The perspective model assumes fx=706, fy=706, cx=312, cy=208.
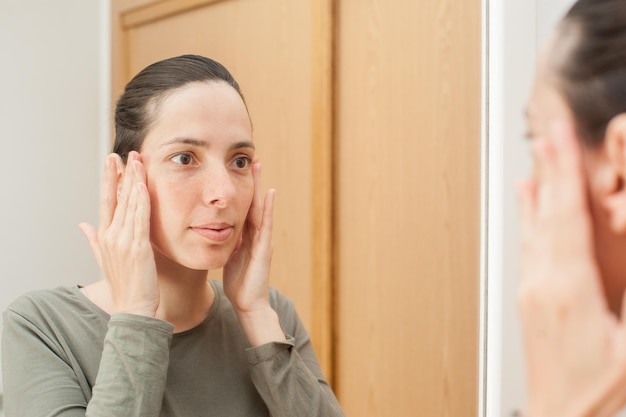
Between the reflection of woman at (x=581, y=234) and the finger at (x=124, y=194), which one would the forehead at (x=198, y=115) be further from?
the reflection of woman at (x=581, y=234)

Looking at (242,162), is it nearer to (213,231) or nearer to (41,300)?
(213,231)

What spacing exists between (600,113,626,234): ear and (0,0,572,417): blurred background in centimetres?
36

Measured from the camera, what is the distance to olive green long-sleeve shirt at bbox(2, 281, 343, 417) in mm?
687

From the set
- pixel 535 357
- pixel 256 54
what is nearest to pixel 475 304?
pixel 535 357

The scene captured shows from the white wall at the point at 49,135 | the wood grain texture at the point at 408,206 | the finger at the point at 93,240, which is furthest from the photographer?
the white wall at the point at 49,135

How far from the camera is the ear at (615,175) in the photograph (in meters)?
0.36

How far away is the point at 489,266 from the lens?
784 millimetres

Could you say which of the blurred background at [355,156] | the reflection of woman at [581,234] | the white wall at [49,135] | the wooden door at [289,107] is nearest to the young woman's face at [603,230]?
the reflection of woman at [581,234]

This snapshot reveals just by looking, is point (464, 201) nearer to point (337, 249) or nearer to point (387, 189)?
point (387, 189)

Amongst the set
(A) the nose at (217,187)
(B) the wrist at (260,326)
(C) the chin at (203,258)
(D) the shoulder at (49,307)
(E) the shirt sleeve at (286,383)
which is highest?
(A) the nose at (217,187)

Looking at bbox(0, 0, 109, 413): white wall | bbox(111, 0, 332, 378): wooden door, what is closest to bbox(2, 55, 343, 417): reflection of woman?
bbox(111, 0, 332, 378): wooden door

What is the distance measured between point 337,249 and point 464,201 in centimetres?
32

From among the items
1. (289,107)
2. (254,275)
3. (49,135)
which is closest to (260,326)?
(254,275)

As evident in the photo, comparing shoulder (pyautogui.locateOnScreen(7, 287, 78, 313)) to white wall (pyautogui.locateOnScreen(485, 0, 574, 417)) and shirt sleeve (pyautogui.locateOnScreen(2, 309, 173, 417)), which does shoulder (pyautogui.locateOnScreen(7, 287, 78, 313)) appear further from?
white wall (pyautogui.locateOnScreen(485, 0, 574, 417))
